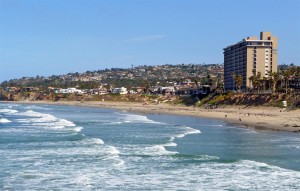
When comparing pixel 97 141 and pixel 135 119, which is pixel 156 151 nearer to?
pixel 97 141

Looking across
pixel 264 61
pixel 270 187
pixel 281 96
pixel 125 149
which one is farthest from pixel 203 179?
pixel 264 61

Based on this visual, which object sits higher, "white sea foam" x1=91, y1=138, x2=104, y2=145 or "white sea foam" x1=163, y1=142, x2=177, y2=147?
"white sea foam" x1=163, y1=142, x2=177, y2=147

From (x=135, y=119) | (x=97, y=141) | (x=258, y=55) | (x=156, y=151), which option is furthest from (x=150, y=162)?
(x=258, y=55)

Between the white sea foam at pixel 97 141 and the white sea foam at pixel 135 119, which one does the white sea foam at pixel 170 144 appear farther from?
the white sea foam at pixel 135 119

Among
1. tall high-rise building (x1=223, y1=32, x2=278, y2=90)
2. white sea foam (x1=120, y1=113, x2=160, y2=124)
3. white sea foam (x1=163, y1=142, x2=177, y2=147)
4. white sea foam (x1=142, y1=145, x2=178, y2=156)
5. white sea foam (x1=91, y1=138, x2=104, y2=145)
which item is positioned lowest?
white sea foam (x1=120, y1=113, x2=160, y2=124)

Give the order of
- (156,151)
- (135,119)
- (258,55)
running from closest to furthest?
(156,151)
(135,119)
(258,55)

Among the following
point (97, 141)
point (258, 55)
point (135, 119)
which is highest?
point (258, 55)

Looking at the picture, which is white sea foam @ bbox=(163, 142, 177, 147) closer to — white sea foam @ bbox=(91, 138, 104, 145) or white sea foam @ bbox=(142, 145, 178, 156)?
white sea foam @ bbox=(142, 145, 178, 156)

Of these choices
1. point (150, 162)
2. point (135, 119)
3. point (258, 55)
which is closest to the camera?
point (150, 162)

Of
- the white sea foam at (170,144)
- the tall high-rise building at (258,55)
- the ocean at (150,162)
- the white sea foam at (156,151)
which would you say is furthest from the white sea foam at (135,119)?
the tall high-rise building at (258,55)

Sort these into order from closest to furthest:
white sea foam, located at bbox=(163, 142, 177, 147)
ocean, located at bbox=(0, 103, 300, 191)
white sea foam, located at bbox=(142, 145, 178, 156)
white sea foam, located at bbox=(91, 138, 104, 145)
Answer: ocean, located at bbox=(0, 103, 300, 191) → white sea foam, located at bbox=(142, 145, 178, 156) → white sea foam, located at bbox=(163, 142, 177, 147) → white sea foam, located at bbox=(91, 138, 104, 145)

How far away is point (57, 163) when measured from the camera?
2761 centimetres

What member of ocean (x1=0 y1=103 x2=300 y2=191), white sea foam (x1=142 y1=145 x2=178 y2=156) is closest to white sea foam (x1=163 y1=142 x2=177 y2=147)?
ocean (x1=0 y1=103 x2=300 y2=191)

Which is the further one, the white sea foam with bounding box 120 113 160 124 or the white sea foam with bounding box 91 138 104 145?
the white sea foam with bounding box 120 113 160 124
